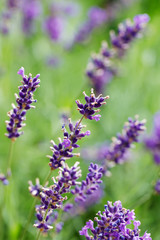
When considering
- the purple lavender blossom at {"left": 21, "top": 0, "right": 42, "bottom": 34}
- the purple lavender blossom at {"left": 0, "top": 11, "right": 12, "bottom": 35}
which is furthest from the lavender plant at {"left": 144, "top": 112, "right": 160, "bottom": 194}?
the purple lavender blossom at {"left": 21, "top": 0, "right": 42, "bottom": 34}

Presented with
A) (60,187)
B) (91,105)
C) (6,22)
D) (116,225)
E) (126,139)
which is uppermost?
(6,22)

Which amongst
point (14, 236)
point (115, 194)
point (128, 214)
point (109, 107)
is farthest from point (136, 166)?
point (128, 214)

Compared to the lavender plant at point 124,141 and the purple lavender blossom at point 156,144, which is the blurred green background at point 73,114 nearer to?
the purple lavender blossom at point 156,144

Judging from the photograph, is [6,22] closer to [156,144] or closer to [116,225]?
[156,144]

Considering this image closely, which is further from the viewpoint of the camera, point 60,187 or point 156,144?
point 156,144

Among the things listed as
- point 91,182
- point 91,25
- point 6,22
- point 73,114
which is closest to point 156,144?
point 73,114

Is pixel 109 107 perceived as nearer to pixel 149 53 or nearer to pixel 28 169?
pixel 149 53
